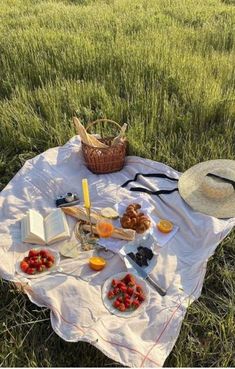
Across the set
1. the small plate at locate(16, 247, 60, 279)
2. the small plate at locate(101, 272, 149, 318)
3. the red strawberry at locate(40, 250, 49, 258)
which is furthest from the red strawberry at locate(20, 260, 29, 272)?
the small plate at locate(101, 272, 149, 318)

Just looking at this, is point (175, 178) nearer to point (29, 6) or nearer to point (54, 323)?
point (54, 323)

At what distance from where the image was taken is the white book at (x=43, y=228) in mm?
3153

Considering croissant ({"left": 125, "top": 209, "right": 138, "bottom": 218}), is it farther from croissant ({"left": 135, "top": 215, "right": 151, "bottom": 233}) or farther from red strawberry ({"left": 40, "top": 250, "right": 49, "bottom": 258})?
red strawberry ({"left": 40, "top": 250, "right": 49, "bottom": 258})

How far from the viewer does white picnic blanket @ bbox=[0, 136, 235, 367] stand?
2.50 meters

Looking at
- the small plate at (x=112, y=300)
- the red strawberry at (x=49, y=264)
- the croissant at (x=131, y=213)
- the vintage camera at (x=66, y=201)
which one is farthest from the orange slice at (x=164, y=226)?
the red strawberry at (x=49, y=264)

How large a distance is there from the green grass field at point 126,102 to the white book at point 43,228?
1.39 feet

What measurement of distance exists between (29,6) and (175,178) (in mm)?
6766

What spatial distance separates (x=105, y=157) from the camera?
3.76 metres

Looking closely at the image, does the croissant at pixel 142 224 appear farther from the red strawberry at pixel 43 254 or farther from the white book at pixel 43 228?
the red strawberry at pixel 43 254

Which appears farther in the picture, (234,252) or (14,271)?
(234,252)

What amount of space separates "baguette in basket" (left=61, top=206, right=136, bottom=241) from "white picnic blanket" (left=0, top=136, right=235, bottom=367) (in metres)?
0.07

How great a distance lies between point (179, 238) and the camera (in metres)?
3.22

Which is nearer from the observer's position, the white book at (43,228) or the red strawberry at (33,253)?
the red strawberry at (33,253)

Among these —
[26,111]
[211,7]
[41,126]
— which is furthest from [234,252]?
[211,7]
